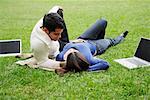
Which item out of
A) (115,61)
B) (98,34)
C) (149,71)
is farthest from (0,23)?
(149,71)

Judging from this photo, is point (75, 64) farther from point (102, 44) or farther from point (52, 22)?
point (102, 44)

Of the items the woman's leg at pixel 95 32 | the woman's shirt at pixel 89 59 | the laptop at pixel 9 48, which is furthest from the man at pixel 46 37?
the woman's leg at pixel 95 32

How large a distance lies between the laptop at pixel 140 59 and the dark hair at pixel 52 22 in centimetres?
131

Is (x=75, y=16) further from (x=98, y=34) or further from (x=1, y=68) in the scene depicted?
(x=1, y=68)

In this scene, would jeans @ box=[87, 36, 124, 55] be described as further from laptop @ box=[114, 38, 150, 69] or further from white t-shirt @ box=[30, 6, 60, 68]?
white t-shirt @ box=[30, 6, 60, 68]

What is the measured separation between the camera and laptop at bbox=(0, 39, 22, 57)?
6.69m

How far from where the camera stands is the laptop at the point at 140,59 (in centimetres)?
596

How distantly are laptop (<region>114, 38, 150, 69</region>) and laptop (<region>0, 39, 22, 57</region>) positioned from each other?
1.80 m

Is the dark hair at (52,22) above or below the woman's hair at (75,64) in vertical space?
above

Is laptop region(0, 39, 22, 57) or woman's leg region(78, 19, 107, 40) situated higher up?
woman's leg region(78, 19, 107, 40)

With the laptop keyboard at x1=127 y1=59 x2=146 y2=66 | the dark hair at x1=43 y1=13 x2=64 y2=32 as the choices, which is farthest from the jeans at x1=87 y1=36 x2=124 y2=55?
the dark hair at x1=43 y1=13 x2=64 y2=32

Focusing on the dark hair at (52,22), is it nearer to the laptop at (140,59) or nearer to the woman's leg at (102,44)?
the laptop at (140,59)

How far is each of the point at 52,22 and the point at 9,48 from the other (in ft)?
5.09

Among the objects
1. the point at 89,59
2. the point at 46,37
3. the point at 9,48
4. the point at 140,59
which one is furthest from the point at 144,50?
the point at 9,48
